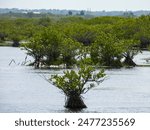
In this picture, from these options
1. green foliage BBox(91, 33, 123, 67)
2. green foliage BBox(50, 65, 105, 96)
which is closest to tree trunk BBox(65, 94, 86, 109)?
green foliage BBox(50, 65, 105, 96)

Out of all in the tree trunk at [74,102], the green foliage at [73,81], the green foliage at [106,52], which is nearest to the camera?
the tree trunk at [74,102]

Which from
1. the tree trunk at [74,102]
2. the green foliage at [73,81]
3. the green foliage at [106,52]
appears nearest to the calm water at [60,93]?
the tree trunk at [74,102]

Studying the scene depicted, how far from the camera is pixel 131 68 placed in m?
67.1

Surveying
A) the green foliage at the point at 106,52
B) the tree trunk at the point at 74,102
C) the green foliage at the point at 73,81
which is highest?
the green foliage at the point at 73,81

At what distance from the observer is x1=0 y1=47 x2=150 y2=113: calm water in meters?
38.0

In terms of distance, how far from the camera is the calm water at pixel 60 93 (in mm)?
37975

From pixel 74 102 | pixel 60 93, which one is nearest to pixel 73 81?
pixel 74 102

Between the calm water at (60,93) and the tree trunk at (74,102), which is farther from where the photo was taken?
the calm water at (60,93)

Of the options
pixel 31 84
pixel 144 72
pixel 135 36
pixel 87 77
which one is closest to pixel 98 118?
pixel 87 77

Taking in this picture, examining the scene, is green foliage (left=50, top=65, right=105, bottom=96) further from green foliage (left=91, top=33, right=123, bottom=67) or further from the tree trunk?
green foliage (left=91, top=33, right=123, bottom=67)

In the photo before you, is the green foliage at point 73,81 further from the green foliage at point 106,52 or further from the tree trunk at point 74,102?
the green foliage at point 106,52

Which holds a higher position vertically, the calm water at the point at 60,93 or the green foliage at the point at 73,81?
the green foliage at the point at 73,81

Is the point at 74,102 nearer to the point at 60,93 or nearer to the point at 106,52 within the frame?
the point at 60,93

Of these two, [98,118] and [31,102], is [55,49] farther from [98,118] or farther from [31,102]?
[98,118]
